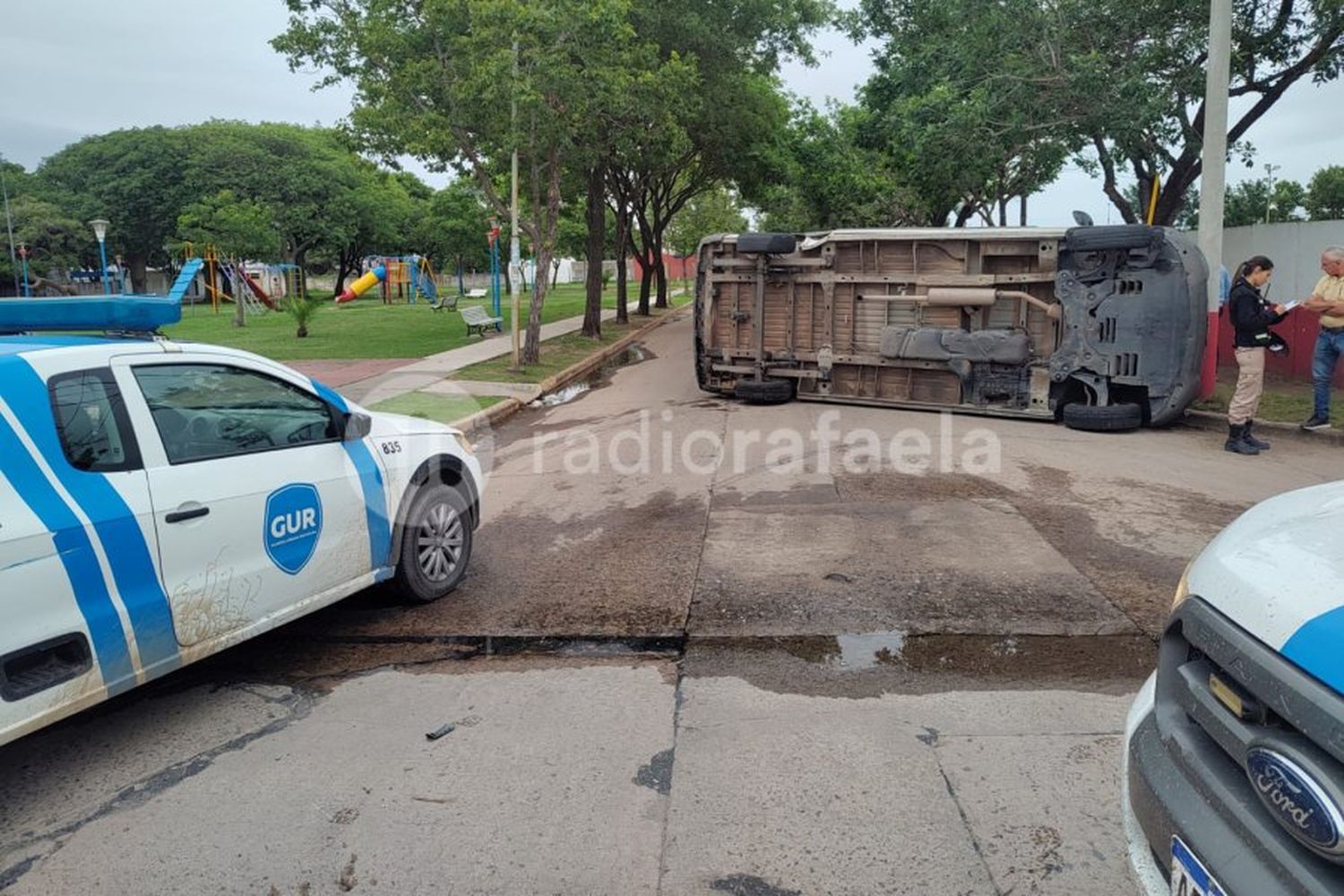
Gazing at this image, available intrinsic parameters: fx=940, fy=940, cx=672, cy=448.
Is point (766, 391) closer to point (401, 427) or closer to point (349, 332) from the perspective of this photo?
point (401, 427)

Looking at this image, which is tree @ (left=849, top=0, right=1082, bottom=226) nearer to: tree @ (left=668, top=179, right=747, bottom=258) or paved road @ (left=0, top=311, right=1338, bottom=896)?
paved road @ (left=0, top=311, right=1338, bottom=896)

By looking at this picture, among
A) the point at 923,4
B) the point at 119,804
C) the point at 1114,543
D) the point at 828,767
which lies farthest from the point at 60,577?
the point at 923,4

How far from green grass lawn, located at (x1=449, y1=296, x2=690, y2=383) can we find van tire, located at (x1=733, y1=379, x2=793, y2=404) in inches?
172

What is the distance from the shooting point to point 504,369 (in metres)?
17.1

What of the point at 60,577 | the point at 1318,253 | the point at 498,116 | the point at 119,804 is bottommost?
the point at 119,804

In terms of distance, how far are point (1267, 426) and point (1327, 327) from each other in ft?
3.92

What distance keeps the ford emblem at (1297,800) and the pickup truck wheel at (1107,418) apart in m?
9.34

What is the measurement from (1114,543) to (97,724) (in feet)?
19.7

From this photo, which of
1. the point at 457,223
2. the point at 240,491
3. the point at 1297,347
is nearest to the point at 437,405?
the point at 240,491

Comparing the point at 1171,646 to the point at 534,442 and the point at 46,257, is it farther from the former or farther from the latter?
the point at 46,257

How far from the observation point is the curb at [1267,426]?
9708 millimetres

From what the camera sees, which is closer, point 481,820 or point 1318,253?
point 481,820

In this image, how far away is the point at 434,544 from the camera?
17.8 ft

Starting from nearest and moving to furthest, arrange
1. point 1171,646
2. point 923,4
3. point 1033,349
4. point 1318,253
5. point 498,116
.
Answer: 1. point 1171,646
2. point 1033,349
3. point 1318,253
4. point 498,116
5. point 923,4
